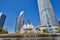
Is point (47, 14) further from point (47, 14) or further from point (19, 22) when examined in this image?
point (19, 22)

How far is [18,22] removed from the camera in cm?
3366

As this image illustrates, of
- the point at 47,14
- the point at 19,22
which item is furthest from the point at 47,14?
the point at 19,22

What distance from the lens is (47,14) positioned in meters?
32.7

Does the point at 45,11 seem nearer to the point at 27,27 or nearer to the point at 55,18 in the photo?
the point at 55,18

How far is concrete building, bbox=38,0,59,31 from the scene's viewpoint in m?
32.8

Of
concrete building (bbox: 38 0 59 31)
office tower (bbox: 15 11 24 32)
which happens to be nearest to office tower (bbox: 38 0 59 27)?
concrete building (bbox: 38 0 59 31)

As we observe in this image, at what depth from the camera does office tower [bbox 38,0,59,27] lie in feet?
107

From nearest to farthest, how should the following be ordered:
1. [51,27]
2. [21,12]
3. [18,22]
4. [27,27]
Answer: [27,27]
[51,27]
[18,22]
[21,12]

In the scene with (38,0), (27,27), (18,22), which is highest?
(38,0)

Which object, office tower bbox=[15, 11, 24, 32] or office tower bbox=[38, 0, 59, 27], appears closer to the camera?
office tower bbox=[38, 0, 59, 27]

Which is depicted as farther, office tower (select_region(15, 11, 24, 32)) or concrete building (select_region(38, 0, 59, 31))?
office tower (select_region(15, 11, 24, 32))

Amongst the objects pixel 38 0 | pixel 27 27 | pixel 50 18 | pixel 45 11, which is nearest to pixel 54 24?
pixel 50 18

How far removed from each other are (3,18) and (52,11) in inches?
571

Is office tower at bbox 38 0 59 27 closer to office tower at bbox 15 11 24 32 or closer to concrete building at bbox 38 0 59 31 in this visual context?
concrete building at bbox 38 0 59 31
